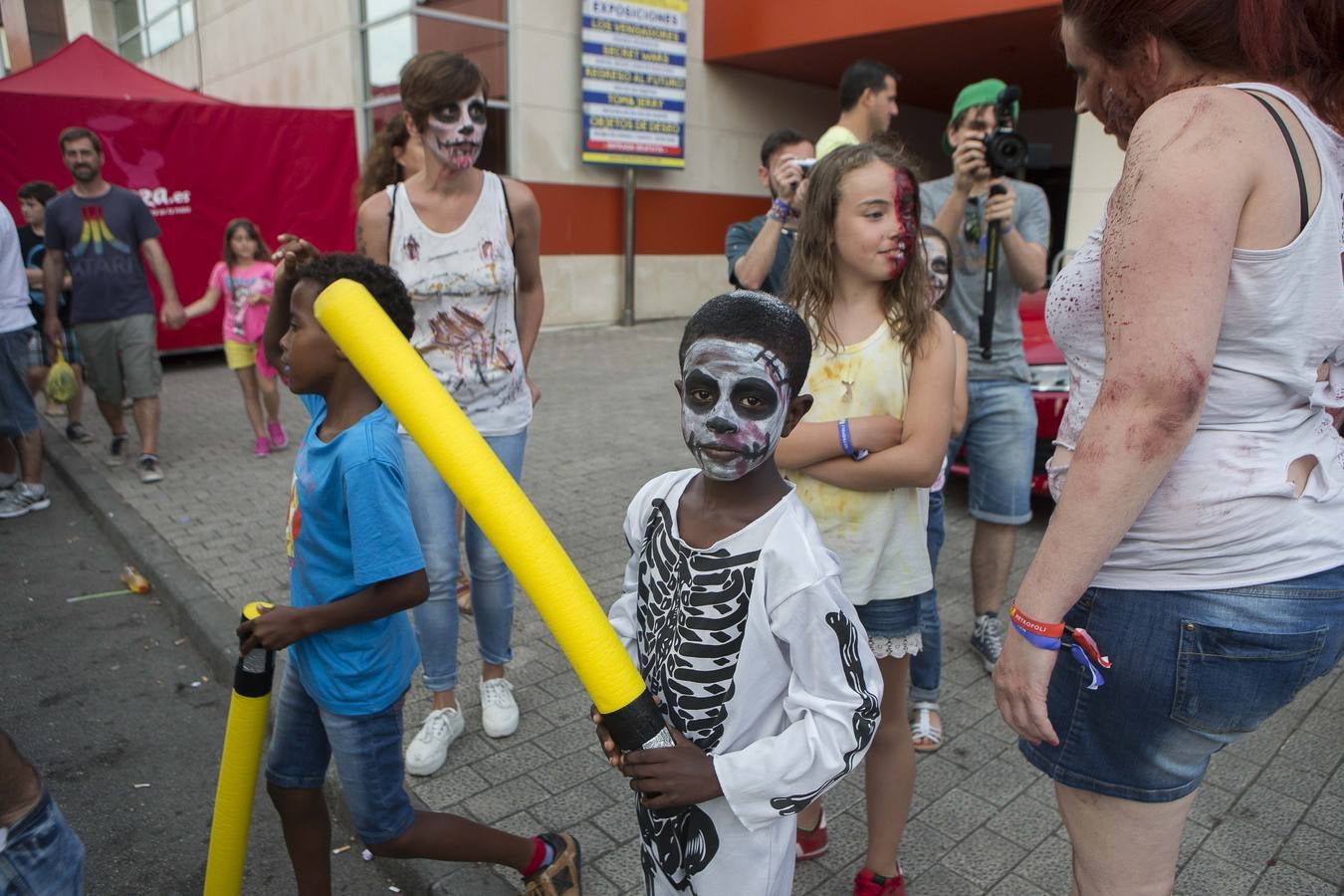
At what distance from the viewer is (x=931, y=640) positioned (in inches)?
113

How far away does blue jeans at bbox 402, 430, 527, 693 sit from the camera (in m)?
2.89

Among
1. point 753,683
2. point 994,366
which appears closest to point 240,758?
point 753,683

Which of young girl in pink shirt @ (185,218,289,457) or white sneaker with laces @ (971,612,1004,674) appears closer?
white sneaker with laces @ (971,612,1004,674)

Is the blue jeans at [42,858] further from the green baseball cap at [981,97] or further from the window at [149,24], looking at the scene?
the window at [149,24]

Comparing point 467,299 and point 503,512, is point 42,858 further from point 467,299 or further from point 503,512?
point 467,299

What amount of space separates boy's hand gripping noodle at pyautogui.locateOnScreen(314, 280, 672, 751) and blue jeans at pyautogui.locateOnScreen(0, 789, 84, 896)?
0.91 meters

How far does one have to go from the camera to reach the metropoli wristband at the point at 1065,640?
1.39 meters

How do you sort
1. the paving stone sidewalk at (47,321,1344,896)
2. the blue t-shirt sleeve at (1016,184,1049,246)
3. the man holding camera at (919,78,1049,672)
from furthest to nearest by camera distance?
1. the blue t-shirt sleeve at (1016,184,1049,246)
2. the man holding camera at (919,78,1049,672)
3. the paving stone sidewalk at (47,321,1344,896)

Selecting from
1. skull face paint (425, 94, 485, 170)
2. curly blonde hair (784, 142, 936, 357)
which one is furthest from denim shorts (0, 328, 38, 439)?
curly blonde hair (784, 142, 936, 357)

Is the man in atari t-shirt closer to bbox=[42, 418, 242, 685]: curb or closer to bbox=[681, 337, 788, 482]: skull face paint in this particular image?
bbox=[42, 418, 242, 685]: curb

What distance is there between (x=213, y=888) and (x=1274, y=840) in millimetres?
2805

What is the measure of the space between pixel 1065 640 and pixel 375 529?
4.43 feet

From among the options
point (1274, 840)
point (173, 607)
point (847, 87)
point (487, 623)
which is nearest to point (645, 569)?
point (487, 623)

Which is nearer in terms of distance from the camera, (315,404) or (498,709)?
(315,404)
